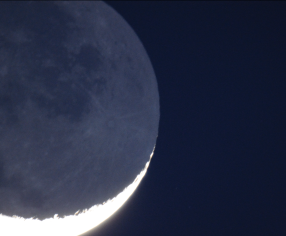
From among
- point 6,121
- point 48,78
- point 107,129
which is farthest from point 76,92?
point 6,121

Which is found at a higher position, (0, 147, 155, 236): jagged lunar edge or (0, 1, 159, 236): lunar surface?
(0, 1, 159, 236): lunar surface

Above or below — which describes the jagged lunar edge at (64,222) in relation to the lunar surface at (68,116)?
below

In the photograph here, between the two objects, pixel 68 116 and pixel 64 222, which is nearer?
pixel 64 222

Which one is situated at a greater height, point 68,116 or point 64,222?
point 68,116

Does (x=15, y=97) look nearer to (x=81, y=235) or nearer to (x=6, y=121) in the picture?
(x=6, y=121)
